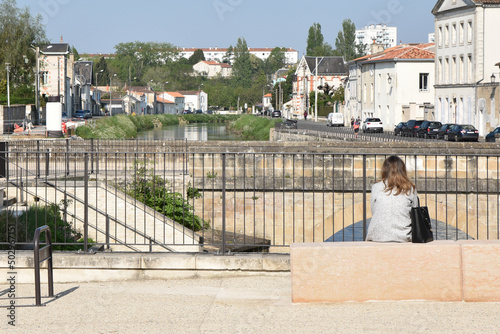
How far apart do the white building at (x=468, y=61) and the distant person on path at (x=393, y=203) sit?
4646cm

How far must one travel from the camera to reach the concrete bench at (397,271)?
844 cm

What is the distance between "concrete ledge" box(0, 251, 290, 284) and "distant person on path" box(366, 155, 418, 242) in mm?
2044

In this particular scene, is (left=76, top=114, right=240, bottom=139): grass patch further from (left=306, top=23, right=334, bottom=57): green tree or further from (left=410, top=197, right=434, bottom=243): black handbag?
(left=410, top=197, right=434, bottom=243): black handbag

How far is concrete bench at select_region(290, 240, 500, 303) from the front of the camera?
8.44 meters

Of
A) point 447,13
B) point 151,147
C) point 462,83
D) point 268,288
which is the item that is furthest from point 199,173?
point 447,13

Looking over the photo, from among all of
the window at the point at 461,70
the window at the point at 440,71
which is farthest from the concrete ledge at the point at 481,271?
the window at the point at 440,71

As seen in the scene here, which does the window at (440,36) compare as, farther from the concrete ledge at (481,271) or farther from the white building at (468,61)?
the concrete ledge at (481,271)

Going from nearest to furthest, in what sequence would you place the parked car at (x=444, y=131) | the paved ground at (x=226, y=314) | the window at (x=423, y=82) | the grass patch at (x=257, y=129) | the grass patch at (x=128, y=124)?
1. the paved ground at (x=226, y=314)
2. the parked car at (x=444, y=131)
3. the grass patch at (x=128, y=124)
4. the window at (x=423, y=82)
5. the grass patch at (x=257, y=129)

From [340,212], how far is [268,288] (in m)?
10.2

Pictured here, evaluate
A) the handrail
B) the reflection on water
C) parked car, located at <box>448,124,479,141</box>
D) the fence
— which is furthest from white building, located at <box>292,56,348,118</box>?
the handrail

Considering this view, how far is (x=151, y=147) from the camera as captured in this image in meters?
29.4

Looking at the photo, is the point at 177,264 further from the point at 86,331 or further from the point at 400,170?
the point at 400,170

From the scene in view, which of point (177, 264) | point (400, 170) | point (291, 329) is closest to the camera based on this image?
point (291, 329)

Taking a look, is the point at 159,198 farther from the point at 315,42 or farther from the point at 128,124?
the point at 315,42
